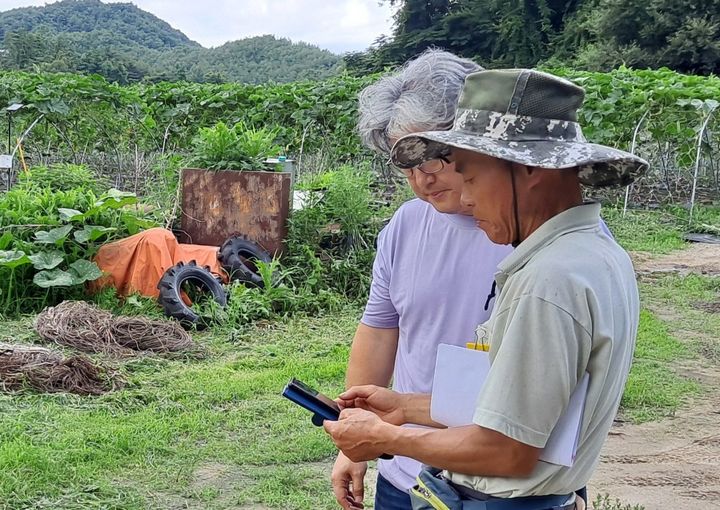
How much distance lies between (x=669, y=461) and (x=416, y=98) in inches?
117

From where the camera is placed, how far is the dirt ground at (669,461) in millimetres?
3715

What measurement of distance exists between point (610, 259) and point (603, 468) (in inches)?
121

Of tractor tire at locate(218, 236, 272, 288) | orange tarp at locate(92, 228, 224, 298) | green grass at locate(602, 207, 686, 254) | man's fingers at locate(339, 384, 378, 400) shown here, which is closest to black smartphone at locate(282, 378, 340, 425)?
man's fingers at locate(339, 384, 378, 400)

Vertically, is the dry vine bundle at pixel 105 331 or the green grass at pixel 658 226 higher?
the green grass at pixel 658 226

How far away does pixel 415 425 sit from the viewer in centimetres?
176

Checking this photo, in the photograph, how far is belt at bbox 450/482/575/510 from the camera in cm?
126

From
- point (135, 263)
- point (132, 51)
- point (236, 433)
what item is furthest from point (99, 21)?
point (236, 433)

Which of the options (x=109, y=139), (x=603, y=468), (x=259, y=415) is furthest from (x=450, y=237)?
(x=109, y=139)

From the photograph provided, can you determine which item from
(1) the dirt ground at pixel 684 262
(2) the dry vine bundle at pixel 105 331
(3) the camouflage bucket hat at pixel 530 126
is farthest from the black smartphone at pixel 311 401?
(1) the dirt ground at pixel 684 262

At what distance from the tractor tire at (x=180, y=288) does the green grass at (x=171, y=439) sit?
81cm

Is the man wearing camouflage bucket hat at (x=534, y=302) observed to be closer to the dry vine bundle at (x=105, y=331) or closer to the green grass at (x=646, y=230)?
the dry vine bundle at (x=105, y=331)

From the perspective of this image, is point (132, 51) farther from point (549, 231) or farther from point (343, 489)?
point (549, 231)

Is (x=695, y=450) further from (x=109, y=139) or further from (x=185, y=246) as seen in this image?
(x=109, y=139)

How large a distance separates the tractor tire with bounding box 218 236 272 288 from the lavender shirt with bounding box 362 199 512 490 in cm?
519
